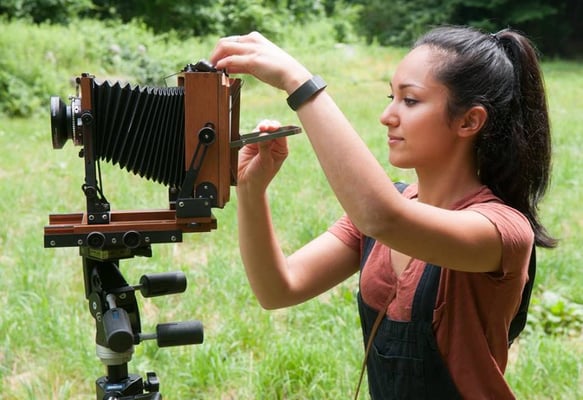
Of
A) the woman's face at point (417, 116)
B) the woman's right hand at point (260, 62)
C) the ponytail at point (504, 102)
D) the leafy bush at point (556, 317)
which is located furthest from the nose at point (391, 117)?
the leafy bush at point (556, 317)

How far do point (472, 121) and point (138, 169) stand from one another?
80cm

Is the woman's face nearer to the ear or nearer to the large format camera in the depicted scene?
the ear

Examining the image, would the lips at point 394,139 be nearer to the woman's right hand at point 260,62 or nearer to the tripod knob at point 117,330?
the woman's right hand at point 260,62

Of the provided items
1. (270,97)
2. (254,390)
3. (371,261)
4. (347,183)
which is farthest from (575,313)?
(270,97)

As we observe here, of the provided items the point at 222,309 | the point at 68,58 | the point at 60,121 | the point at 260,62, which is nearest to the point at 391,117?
the point at 260,62

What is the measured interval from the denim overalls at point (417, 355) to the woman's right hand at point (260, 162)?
0.45 m

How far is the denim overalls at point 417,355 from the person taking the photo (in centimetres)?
183

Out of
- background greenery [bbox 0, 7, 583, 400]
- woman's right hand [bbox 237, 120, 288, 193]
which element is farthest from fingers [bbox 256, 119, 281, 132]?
background greenery [bbox 0, 7, 583, 400]

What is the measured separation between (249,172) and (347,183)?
18.3 inches

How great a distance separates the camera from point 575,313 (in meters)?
4.12

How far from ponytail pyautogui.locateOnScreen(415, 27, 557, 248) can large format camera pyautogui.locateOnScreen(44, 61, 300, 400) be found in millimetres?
408

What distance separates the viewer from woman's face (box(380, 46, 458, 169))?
1829 mm

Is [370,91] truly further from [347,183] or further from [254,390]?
[347,183]

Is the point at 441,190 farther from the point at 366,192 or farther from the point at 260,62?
the point at 260,62
